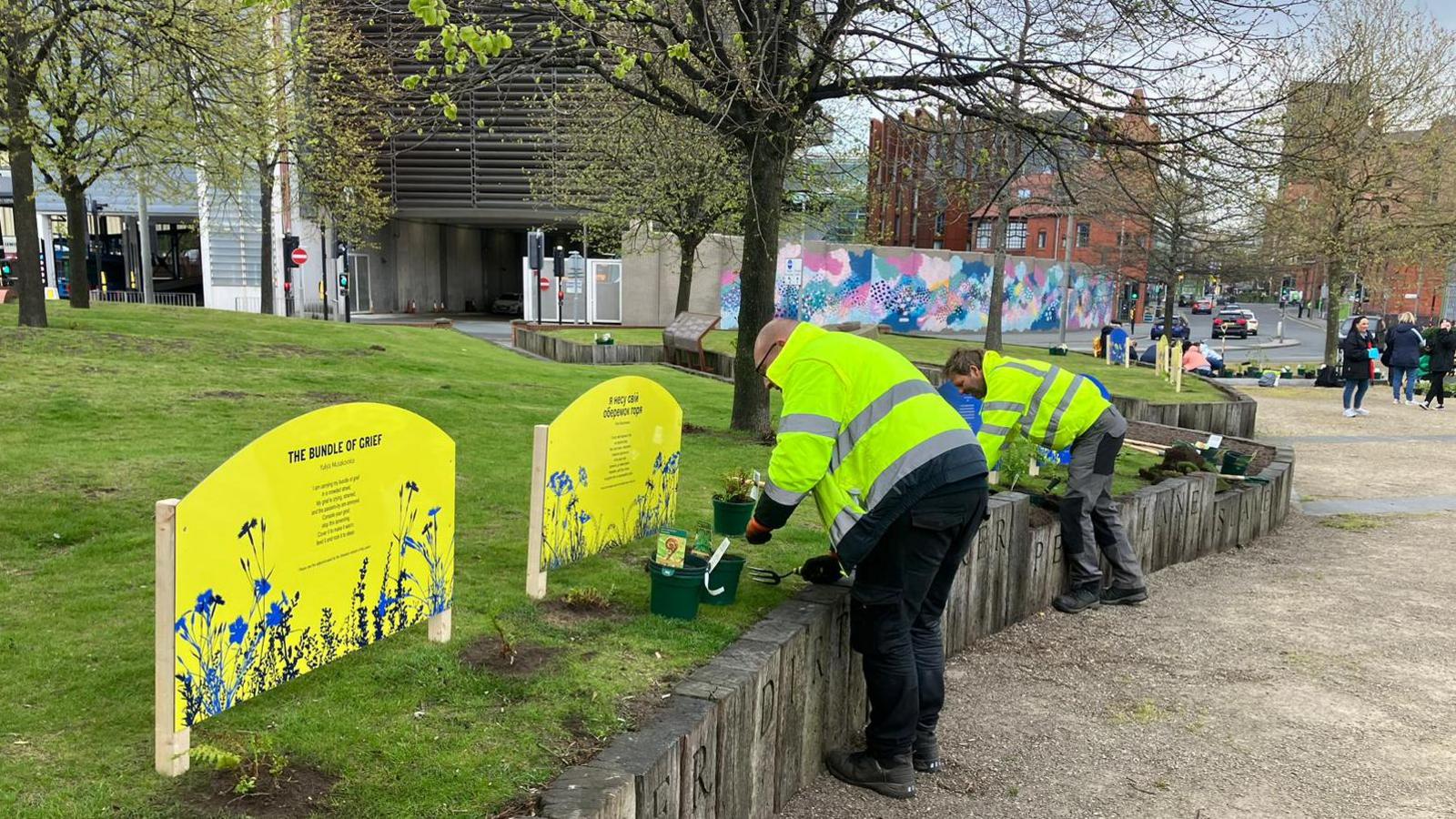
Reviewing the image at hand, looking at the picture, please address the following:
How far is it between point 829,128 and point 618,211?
15.2m

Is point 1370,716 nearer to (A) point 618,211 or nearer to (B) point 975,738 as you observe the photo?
(B) point 975,738

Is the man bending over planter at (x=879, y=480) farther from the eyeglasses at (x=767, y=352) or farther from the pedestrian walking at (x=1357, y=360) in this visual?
the pedestrian walking at (x=1357, y=360)

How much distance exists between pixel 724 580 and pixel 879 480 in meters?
1.10

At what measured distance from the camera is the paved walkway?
4.12 meters

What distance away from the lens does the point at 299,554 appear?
10.1 feet

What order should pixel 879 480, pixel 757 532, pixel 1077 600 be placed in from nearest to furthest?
1. pixel 879 480
2. pixel 757 532
3. pixel 1077 600

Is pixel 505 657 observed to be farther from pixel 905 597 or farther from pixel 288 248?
pixel 288 248

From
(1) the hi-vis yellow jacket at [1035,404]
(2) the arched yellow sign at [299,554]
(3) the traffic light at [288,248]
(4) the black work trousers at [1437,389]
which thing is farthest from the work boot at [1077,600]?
(3) the traffic light at [288,248]

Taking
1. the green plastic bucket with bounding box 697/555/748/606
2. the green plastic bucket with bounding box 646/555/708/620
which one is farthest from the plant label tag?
the green plastic bucket with bounding box 697/555/748/606

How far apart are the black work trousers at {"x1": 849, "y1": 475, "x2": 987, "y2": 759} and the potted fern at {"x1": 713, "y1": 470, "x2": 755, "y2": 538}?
1.46 m

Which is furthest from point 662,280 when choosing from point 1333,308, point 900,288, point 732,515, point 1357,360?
point 732,515

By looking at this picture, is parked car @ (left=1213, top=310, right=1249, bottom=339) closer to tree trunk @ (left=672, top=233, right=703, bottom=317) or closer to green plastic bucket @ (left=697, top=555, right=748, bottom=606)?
tree trunk @ (left=672, top=233, right=703, bottom=317)

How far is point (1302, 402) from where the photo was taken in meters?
19.5

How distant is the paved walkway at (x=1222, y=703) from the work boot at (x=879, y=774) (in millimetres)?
44
